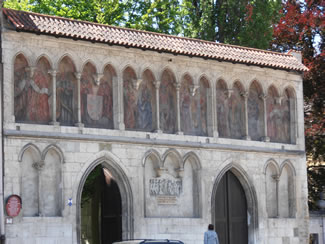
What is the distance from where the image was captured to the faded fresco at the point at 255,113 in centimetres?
3094

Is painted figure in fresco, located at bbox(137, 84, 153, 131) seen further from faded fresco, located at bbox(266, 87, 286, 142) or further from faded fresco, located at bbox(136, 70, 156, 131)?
faded fresco, located at bbox(266, 87, 286, 142)

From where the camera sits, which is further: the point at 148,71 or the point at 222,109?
the point at 222,109

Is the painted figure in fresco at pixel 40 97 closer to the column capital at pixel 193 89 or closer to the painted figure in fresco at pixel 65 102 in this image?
the painted figure in fresco at pixel 65 102

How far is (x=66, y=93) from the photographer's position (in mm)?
26594

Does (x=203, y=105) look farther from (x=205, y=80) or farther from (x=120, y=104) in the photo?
(x=120, y=104)

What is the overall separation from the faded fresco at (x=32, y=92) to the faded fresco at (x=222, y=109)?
266 inches

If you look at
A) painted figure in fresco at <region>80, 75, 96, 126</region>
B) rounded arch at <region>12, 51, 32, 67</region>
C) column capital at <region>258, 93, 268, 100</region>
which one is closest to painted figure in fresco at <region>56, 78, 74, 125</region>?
painted figure in fresco at <region>80, 75, 96, 126</region>

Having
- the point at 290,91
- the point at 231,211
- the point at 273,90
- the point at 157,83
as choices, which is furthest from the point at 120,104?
the point at 290,91

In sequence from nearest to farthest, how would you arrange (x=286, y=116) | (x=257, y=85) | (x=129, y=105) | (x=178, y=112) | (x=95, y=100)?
(x=95, y=100)
(x=129, y=105)
(x=178, y=112)
(x=257, y=85)
(x=286, y=116)

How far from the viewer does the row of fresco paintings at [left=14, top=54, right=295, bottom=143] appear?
2583cm

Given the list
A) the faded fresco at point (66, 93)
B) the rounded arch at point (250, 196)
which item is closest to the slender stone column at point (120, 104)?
the faded fresco at point (66, 93)

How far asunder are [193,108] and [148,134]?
2.38 m

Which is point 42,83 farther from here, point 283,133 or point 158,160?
point 283,133

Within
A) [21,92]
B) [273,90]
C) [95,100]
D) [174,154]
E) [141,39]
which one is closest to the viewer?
[21,92]
